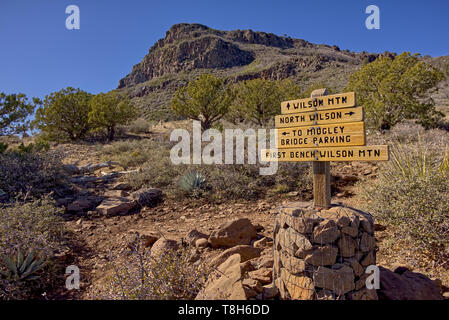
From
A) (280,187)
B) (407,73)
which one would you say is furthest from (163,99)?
(280,187)

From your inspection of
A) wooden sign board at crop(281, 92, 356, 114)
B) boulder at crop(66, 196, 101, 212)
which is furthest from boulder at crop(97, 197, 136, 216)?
wooden sign board at crop(281, 92, 356, 114)

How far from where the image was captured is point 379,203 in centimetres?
397

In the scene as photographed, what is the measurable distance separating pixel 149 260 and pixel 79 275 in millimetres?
1221

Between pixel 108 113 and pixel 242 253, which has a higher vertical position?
pixel 108 113

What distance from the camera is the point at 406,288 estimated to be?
227 centimetres

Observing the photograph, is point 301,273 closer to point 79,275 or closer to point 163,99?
point 79,275

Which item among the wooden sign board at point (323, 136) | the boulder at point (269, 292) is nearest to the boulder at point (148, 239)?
the boulder at point (269, 292)

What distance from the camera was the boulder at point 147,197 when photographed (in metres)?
6.04

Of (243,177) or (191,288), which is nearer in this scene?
(191,288)

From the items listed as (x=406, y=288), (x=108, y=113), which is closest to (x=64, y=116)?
(x=108, y=113)

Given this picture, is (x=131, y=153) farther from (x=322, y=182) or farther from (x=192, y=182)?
Answer: (x=322, y=182)

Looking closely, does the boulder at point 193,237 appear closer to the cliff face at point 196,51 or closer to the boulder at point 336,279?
the boulder at point 336,279

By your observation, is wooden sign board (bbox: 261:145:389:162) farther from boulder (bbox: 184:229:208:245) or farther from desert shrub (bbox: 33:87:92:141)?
desert shrub (bbox: 33:87:92:141)

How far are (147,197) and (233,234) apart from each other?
3.06 metres
